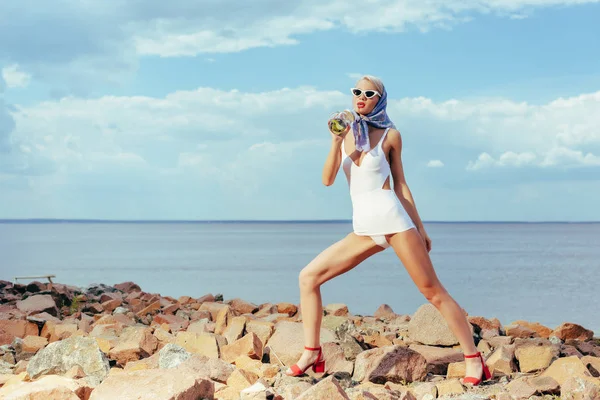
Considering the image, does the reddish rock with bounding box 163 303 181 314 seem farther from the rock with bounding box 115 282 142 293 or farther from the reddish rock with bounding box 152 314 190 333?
the rock with bounding box 115 282 142 293

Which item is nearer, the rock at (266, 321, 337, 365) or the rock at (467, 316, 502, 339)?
the rock at (266, 321, 337, 365)

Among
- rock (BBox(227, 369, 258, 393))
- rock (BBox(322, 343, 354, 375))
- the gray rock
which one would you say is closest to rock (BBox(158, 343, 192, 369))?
rock (BBox(227, 369, 258, 393))

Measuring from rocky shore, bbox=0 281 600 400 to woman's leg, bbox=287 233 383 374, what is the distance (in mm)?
351

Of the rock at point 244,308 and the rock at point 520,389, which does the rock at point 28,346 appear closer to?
the rock at point 244,308

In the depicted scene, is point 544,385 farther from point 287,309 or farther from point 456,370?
point 287,309

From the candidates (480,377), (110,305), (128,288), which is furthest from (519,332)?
(128,288)

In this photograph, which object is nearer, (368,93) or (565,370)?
(368,93)

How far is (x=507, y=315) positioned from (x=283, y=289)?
10179 millimetres

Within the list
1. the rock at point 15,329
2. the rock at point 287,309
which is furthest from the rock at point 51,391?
the rock at point 287,309

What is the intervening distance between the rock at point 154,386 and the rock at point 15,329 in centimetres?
409

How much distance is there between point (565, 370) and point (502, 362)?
2.07 feet

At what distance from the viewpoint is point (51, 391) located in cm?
551

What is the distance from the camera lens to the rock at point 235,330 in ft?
26.8

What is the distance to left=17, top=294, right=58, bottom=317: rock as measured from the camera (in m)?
11.2
